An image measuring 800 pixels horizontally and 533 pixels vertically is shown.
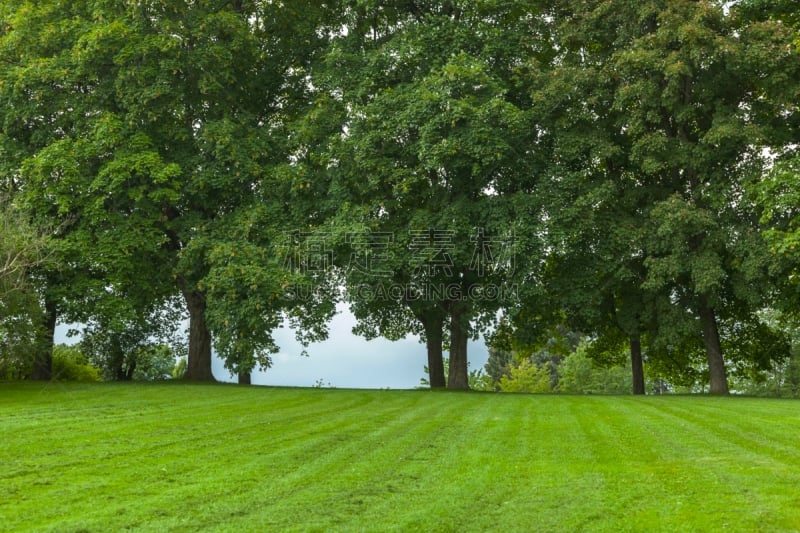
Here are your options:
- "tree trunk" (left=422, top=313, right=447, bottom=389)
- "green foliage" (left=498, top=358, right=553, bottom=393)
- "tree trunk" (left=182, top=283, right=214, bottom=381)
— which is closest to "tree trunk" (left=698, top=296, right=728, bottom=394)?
"tree trunk" (left=422, top=313, right=447, bottom=389)

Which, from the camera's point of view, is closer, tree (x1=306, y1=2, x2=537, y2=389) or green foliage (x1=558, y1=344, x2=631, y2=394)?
tree (x1=306, y1=2, x2=537, y2=389)

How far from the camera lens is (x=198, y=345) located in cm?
2809

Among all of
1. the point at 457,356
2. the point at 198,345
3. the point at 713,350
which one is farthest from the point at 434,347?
the point at 713,350

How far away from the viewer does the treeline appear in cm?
2252

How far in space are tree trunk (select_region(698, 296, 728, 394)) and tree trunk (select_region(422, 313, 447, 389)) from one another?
33.4 ft

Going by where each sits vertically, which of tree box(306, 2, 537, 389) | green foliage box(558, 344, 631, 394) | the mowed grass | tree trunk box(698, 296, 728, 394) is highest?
tree box(306, 2, 537, 389)

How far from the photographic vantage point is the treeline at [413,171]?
22516mm

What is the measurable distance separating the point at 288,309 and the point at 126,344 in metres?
11.8

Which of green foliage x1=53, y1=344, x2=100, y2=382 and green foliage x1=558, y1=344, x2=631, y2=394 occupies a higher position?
green foliage x1=53, y1=344, x2=100, y2=382

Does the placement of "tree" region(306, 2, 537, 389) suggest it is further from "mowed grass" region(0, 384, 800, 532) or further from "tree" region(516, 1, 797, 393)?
"mowed grass" region(0, 384, 800, 532)

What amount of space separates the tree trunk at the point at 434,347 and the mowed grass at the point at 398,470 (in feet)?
36.7

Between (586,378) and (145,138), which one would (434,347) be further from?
(586,378)

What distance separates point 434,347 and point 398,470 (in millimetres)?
18871

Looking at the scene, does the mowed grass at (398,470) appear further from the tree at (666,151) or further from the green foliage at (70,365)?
the green foliage at (70,365)
